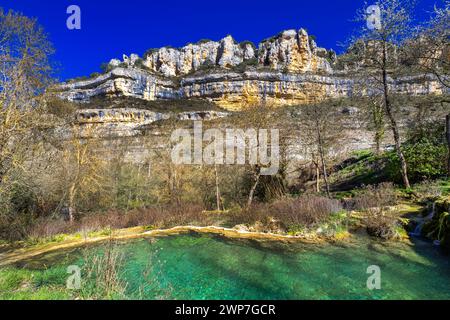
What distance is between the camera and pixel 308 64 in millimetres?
80625

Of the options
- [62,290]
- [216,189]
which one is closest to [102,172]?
[216,189]

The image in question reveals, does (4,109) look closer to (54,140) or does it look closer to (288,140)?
(54,140)

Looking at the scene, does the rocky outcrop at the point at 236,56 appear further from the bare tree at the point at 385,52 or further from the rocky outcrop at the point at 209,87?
the bare tree at the point at 385,52

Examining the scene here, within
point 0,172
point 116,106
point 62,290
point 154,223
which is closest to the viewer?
point 62,290

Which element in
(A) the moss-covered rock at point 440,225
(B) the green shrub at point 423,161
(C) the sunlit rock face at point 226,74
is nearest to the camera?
(A) the moss-covered rock at point 440,225

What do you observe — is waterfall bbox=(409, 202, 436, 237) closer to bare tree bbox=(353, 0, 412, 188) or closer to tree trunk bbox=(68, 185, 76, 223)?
bare tree bbox=(353, 0, 412, 188)
